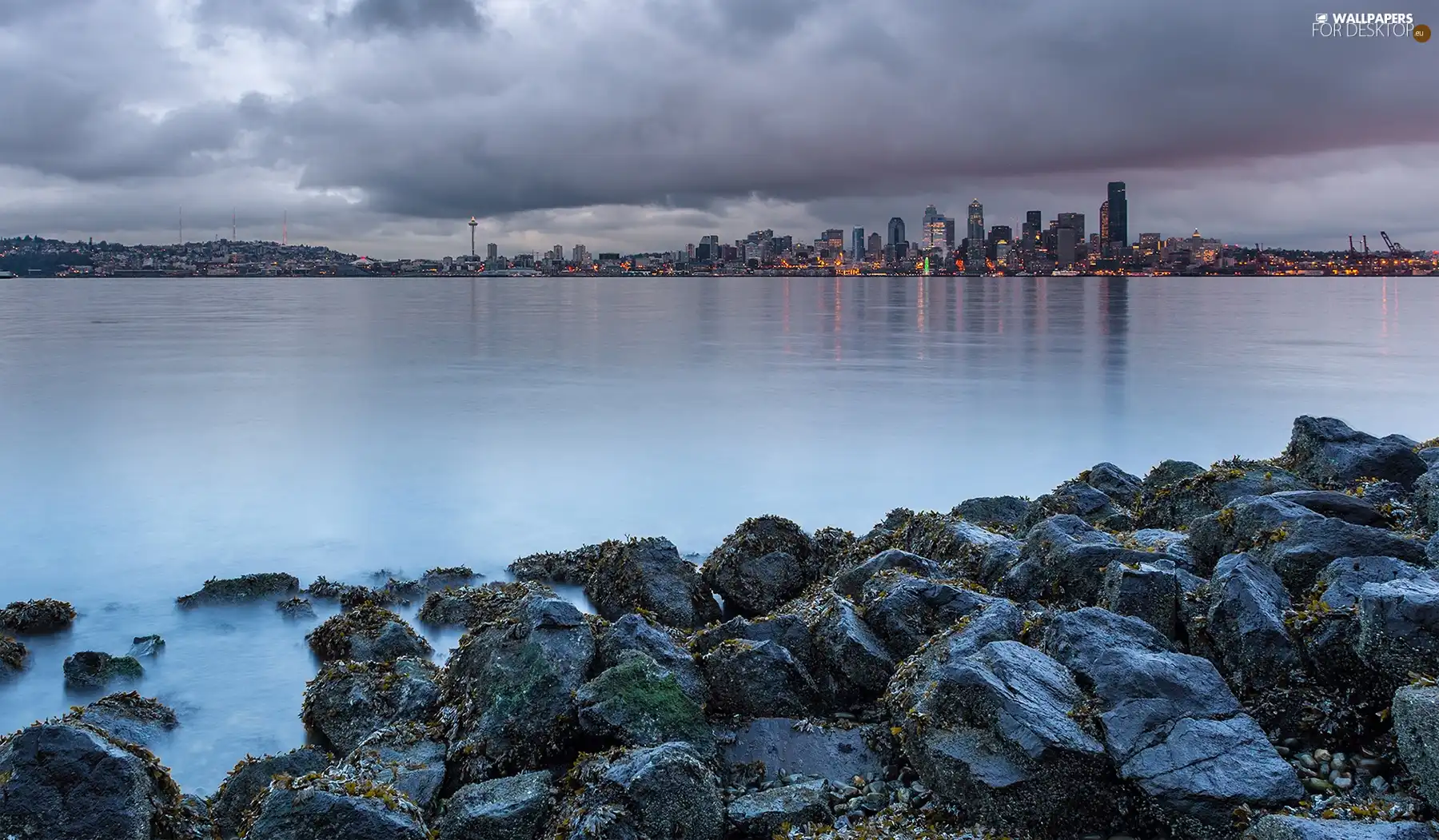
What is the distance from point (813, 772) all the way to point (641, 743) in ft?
3.82

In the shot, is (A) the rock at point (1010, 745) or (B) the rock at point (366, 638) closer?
(A) the rock at point (1010, 745)

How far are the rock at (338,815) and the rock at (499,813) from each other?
0.18m

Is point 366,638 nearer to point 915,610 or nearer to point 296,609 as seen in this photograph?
point 296,609

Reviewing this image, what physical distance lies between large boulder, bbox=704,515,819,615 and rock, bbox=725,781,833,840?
4503 mm

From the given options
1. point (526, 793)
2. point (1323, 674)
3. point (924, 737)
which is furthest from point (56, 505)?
point (1323, 674)

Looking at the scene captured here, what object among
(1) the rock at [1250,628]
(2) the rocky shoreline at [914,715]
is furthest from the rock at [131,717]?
(1) the rock at [1250,628]

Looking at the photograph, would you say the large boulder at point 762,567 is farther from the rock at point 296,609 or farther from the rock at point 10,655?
the rock at point 10,655

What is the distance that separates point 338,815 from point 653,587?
5033 millimetres

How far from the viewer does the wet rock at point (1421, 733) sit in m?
4.82

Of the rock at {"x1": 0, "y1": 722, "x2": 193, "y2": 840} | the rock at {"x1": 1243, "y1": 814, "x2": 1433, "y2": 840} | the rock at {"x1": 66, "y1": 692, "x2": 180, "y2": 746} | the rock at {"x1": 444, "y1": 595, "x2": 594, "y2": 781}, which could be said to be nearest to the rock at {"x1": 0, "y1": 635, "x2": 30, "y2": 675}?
the rock at {"x1": 66, "y1": 692, "x2": 180, "y2": 746}

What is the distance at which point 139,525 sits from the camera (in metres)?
14.9

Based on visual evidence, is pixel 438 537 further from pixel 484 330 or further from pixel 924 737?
pixel 484 330

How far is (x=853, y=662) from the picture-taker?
24.0 ft

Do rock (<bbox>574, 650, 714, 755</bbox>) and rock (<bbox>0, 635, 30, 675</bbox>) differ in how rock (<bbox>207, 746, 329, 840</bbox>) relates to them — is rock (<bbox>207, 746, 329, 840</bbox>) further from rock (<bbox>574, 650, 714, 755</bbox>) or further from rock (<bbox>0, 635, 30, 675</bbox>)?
rock (<bbox>0, 635, 30, 675</bbox>)
